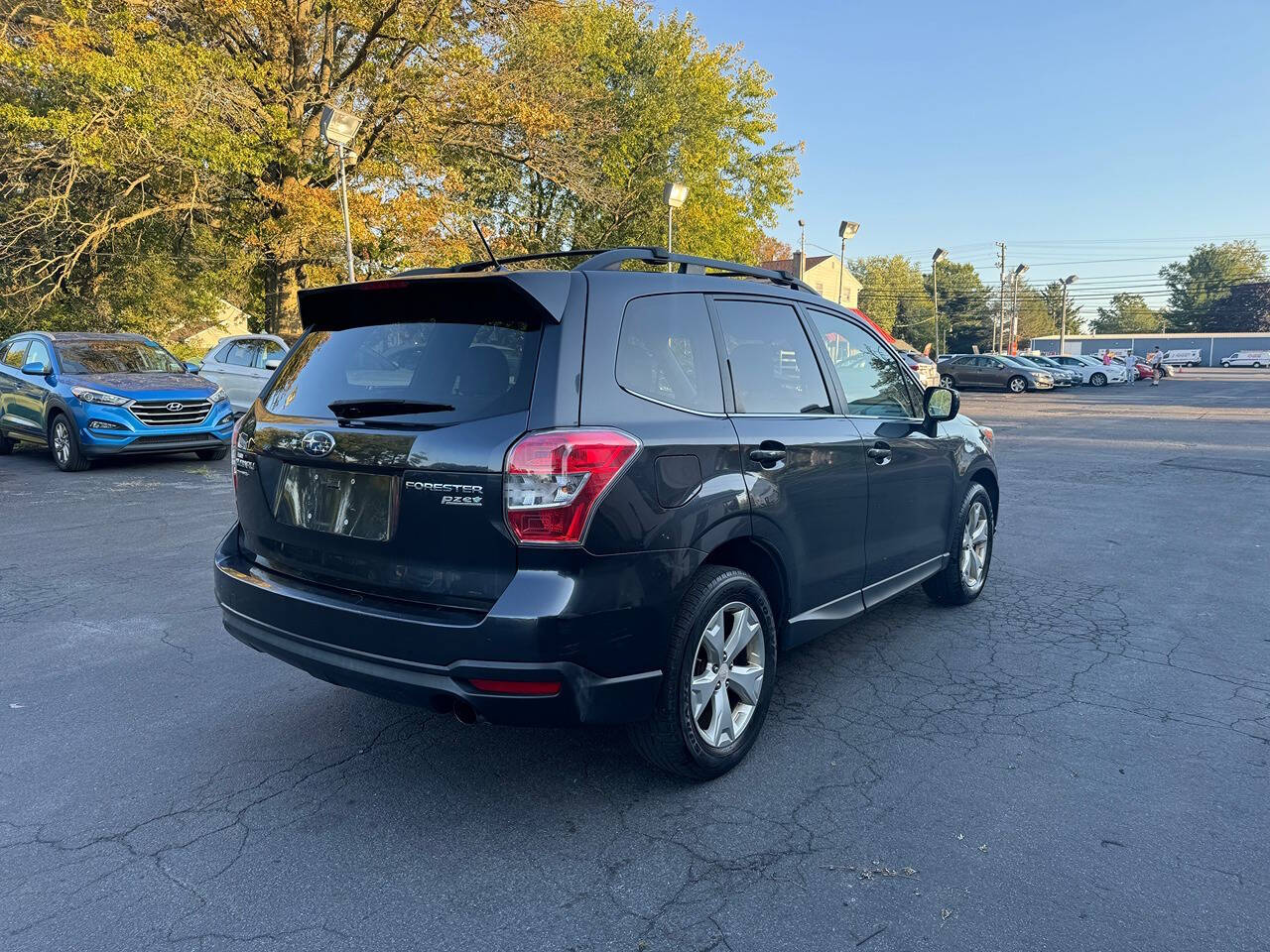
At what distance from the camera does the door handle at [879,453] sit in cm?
411

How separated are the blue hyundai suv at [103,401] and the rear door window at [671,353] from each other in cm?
969

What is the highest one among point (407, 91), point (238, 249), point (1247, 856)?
point (407, 91)

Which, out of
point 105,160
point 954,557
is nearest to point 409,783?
point 954,557

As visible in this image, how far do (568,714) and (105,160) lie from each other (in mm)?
18647

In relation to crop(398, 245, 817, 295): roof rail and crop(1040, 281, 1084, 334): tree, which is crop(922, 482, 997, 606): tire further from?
crop(1040, 281, 1084, 334): tree

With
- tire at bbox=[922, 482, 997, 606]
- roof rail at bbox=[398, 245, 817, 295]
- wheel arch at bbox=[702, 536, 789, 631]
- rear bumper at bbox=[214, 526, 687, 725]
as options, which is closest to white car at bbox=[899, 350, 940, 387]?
tire at bbox=[922, 482, 997, 606]

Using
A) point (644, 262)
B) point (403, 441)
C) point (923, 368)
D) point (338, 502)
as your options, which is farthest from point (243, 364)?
point (923, 368)

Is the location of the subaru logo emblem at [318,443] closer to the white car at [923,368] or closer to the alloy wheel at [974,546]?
the alloy wheel at [974,546]

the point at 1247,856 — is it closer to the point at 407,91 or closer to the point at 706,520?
the point at 706,520

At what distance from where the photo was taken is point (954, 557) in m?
5.13

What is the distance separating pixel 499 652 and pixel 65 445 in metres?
10.7

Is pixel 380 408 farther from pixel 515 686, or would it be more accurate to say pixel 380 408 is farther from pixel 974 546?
pixel 974 546

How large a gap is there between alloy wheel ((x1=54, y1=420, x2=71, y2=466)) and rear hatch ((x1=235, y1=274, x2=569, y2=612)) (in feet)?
30.3

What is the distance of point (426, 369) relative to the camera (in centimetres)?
299
